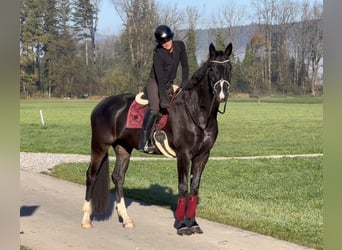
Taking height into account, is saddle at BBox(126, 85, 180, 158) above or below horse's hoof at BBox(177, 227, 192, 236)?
above

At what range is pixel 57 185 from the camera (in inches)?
448

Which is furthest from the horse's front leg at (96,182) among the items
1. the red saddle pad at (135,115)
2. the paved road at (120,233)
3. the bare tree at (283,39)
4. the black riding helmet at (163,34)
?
the bare tree at (283,39)

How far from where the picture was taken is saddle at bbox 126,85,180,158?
283 inches

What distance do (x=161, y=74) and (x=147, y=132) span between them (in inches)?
30.6

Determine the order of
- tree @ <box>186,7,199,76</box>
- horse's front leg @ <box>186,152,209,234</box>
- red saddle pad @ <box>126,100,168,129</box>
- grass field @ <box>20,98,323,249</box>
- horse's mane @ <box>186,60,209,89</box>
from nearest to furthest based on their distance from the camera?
horse's mane @ <box>186,60,209,89</box> → horse's front leg @ <box>186,152,209,234</box> → red saddle pad @ <box>126,100,168,129</box> → grass field @ <box>20,98,323,249</box> → tree @ <box>186,7,199,76</box>

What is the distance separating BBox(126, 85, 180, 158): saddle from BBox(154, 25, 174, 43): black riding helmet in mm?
658

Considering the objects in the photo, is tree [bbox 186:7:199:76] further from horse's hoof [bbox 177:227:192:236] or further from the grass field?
horse's hoof [bbox 177:227:192:236]

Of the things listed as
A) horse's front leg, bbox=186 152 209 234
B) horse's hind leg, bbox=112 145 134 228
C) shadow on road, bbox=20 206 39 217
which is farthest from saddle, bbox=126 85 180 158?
shadow on road, bbox=20 206 39 217

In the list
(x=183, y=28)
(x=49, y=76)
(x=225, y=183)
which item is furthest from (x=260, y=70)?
(x=225, y=183)

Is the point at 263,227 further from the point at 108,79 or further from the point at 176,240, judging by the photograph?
the point at 108,79

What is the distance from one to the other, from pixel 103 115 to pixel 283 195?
3.99m

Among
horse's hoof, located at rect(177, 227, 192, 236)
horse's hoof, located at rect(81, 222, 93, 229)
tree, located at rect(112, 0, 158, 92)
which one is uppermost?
tree, located at rect(112, 0, 158, 92)

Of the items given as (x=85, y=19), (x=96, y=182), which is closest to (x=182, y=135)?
(x=96, y=182)
